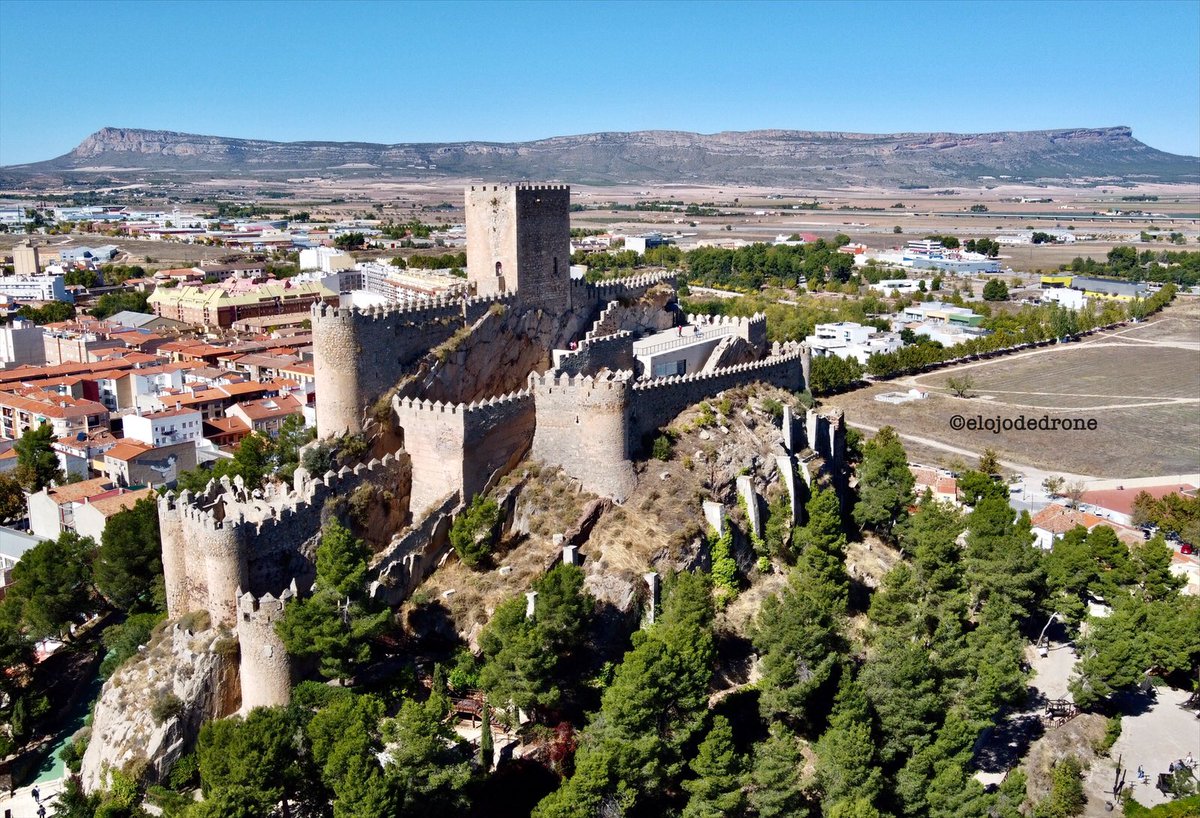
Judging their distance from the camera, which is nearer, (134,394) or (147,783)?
(147,783)

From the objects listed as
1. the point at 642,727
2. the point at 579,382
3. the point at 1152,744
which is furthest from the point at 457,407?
the point at 1152,744

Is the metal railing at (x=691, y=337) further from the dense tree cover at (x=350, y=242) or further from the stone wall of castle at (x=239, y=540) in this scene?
the dense tree cover at (x=350, y=242)

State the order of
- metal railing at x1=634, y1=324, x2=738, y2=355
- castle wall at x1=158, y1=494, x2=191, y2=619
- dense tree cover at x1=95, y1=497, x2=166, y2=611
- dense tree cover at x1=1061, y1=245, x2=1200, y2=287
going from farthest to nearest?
dense tree cover at x1=1061, y1=245, x2=1200, y2=287 → metal railing at x1=634, y1=324, x2=738, y2=355 → dense tree cover at x1=95, y1=497, x2=166, y2=611 → castle wall at x1=158, y1=494, x2=191, y2=619

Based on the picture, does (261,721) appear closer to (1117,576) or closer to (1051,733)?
(1051,733)

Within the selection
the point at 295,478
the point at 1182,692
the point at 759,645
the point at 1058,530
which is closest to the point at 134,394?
the point at 295,478

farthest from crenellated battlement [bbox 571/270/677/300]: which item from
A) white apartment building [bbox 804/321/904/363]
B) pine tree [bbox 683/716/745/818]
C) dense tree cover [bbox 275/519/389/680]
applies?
white apartment building [bbox 804/321/904/363]

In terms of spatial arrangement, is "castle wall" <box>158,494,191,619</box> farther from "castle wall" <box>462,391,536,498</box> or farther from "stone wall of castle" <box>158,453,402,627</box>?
"castle wall" <box>462,391,536,498</box>
